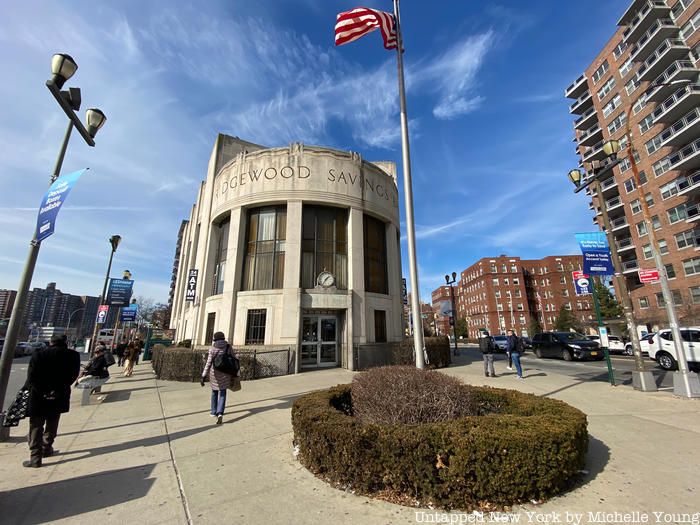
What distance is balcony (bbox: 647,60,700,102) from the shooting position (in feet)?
111

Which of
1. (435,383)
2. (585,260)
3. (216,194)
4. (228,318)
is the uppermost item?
(216,194)

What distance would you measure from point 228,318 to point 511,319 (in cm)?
7849

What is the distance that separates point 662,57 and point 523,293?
177 feet

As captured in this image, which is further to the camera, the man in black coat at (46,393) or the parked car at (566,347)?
the parked car at (566,347)

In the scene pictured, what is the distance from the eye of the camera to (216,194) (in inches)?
789

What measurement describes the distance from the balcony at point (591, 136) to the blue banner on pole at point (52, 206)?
207 ft

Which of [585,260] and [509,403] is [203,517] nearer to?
[509,403]

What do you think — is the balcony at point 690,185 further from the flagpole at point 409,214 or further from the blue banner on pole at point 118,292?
the blue banner on pole at point 118,292

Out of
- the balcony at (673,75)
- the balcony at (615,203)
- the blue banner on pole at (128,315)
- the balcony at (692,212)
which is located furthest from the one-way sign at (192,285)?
the balcony at (615,203)

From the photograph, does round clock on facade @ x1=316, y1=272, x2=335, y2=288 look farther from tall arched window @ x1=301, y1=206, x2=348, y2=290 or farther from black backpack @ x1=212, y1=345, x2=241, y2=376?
black backpack @ x1=212, y1=345, x2=241, y2=376

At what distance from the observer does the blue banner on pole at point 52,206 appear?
19.7 ft

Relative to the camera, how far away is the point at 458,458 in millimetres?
3326

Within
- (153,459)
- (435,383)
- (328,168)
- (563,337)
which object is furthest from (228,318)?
(563,337)

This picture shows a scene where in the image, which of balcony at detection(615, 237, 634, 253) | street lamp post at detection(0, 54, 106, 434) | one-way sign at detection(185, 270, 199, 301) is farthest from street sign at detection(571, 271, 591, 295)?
balcony at detection(615, 237, 634, 253)
